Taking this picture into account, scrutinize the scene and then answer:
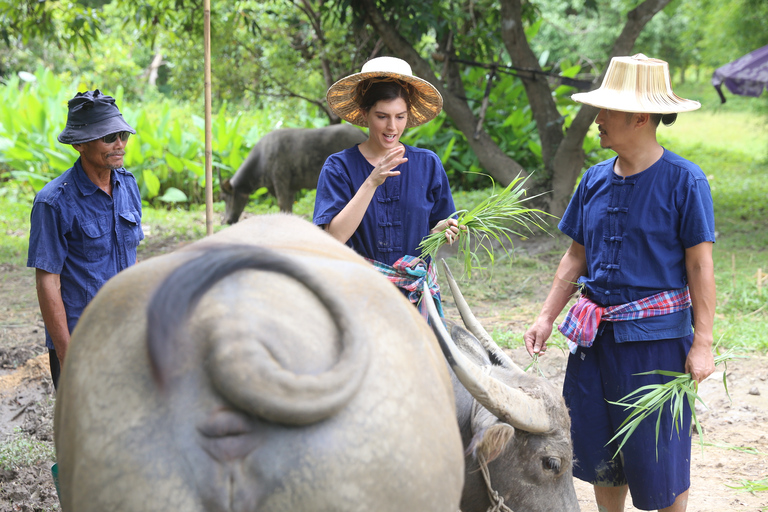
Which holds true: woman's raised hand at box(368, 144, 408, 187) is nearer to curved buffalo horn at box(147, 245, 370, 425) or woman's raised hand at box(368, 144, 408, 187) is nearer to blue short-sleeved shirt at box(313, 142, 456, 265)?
blue short-sleeved shirt at box(313, 142, 456, 265)

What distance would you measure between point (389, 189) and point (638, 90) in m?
1.13

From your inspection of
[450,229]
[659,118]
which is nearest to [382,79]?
[450,229]

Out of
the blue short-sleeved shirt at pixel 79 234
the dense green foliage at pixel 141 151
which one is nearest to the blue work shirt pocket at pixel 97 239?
the blue short-sleeved shirt at pixel 79 234

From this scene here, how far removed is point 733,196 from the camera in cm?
1079

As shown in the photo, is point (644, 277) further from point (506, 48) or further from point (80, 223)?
point (506, 48)

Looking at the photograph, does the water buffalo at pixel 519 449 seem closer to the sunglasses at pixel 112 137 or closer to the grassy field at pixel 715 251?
the grassy field at pixel 715 251

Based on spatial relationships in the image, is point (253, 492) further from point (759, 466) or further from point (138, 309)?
point (759, 466)

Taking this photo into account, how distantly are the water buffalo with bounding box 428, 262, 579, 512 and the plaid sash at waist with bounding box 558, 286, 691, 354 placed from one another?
0.34m

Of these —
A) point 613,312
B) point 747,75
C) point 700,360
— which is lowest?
point 700,360

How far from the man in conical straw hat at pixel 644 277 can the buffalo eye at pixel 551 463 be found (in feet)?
1.49

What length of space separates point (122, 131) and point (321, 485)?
2.30m

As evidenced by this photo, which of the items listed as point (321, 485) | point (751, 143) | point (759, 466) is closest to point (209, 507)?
point (321, 485)

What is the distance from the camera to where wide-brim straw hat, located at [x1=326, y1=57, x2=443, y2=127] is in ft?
9.64

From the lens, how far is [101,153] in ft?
9.98
